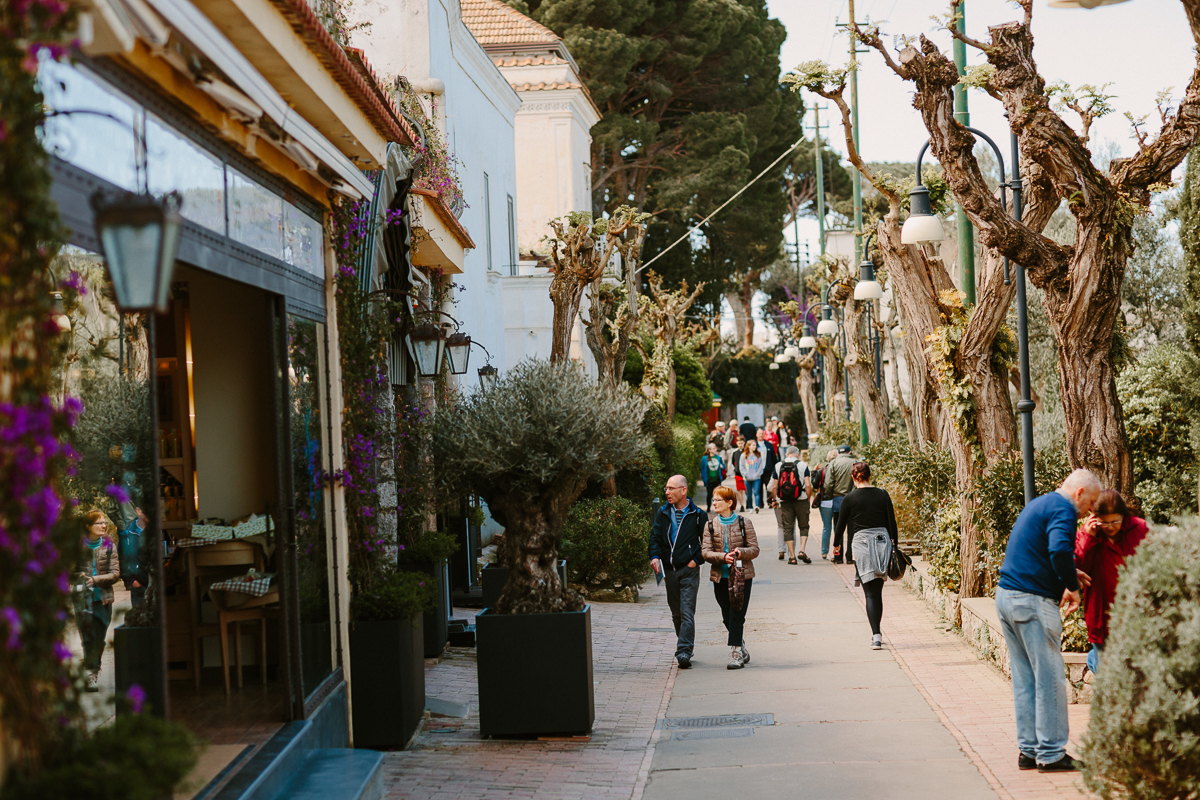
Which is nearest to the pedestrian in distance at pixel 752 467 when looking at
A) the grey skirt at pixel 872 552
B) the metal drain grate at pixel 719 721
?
the grey skirt at pixel 872 552

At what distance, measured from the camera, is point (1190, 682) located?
5121 millimetres

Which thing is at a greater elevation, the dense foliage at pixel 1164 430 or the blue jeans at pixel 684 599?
the dense foliage at pixel 1164 430

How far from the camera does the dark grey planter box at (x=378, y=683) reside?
806 cm

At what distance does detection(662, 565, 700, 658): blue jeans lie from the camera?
1105 centimetres

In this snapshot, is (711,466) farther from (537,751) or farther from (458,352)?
(537,751)

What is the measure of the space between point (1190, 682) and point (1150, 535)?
81cm

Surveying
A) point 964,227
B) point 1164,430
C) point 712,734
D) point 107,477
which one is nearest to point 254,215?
point 107,477

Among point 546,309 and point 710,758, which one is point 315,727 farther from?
point 546,309

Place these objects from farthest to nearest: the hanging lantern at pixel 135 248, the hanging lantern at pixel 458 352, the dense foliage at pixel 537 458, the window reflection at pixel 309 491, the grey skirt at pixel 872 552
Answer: the hanging lantern at pixel 458 352, the grey skirt at pixel 872 552, the dense foliage at pixel 537 458, the window reflection at pixel 309 491, the hanging lantern at pixel 135 248

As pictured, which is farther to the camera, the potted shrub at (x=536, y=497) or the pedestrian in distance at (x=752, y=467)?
the pedestrian in distance at (x=752, y=467)

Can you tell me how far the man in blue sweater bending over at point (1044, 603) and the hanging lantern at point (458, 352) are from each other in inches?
306

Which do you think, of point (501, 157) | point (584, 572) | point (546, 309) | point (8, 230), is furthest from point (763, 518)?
point (8, 230)

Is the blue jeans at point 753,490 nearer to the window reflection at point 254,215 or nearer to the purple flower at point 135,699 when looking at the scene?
the window reflection at point 254,215

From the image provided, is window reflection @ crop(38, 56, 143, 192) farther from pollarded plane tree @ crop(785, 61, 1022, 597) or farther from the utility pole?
the utility pole
